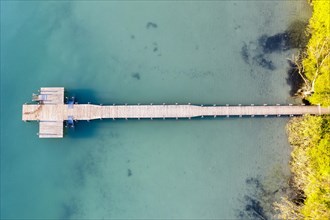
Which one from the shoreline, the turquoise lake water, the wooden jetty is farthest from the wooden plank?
the shoreline

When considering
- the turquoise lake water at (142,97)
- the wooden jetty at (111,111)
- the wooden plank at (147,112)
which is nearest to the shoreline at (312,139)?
the turquoise lake water at (142,97)

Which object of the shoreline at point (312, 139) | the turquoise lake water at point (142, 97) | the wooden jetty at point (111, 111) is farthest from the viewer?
the turquoise lake water at point (142, 97)

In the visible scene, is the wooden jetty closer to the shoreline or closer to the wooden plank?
the wooden plank

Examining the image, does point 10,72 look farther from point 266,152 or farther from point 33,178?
point 266,152

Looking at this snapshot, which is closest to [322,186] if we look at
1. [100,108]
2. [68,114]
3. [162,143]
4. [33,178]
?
[162,143]

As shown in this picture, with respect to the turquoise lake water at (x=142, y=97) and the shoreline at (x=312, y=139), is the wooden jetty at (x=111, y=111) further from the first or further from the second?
the shoreline at (x=312, y=139)

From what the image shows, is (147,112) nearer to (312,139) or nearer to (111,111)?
(111,111)
